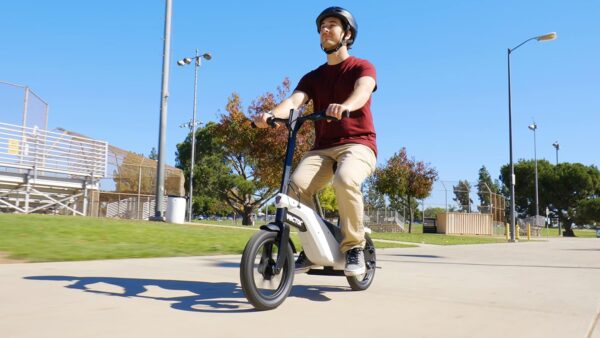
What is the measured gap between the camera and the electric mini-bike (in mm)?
2770

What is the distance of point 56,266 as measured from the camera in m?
4.61

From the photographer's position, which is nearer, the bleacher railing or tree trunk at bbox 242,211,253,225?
the bleacher railing

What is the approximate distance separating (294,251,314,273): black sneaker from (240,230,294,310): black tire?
22 centimetres

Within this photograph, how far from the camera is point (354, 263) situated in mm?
3393

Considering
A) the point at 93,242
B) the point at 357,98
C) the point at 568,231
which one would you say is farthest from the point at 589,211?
the point at 357,98

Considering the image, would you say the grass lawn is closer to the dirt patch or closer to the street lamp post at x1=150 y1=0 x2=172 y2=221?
the dirt patch

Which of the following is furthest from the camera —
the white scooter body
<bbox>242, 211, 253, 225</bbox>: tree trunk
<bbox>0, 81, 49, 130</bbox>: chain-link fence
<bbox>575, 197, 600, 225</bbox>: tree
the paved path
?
<bbox>575, 197, 600, 225</bbox>: tree

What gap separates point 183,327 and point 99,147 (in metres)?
16.9

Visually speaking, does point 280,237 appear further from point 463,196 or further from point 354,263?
point 463,196

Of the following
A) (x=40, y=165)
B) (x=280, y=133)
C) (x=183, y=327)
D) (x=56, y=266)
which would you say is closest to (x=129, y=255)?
(x=56, y=266)

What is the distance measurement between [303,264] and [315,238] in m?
0.28

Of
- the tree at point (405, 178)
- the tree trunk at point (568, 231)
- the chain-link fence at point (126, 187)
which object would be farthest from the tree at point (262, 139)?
the tree trunk at point (568, 231)

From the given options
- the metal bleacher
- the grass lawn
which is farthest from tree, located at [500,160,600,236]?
the grass lawn

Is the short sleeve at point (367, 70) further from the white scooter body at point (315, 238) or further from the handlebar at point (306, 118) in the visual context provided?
the white scooter body at point (315, 238)
